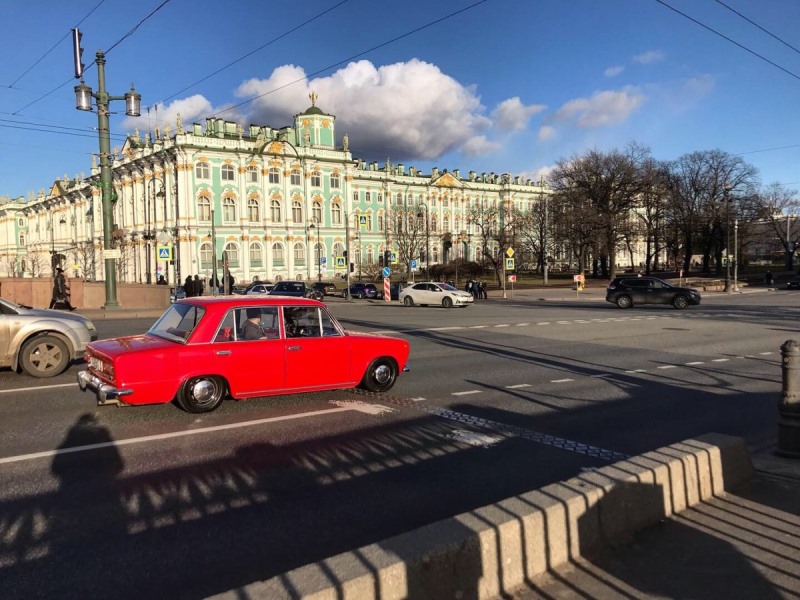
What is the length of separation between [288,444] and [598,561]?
3.61 meters

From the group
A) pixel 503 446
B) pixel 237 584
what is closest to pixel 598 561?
pixel 237 584

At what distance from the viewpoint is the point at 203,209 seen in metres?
78.2

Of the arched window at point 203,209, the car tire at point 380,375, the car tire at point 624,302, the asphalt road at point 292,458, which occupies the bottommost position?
the car tire at point 624,302

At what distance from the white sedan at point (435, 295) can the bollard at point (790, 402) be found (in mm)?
31269

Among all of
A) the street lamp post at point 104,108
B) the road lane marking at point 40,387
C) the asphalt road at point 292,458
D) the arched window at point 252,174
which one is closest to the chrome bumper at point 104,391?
the asphalt road at point 292,458

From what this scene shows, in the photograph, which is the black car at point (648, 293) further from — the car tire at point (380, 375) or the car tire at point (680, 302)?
the car tire at point (380, 375)

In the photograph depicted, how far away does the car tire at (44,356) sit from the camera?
10094 mm

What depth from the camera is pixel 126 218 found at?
90.0 m

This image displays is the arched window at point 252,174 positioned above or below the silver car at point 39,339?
above

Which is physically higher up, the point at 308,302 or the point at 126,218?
the point at 126,218

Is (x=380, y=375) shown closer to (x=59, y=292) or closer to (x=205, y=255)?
(x=59, y=292)

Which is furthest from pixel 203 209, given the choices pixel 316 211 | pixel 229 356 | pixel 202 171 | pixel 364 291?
pixel 229 356

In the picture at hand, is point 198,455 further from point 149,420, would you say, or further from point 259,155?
point 259,155

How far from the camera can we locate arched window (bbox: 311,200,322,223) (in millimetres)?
87812
